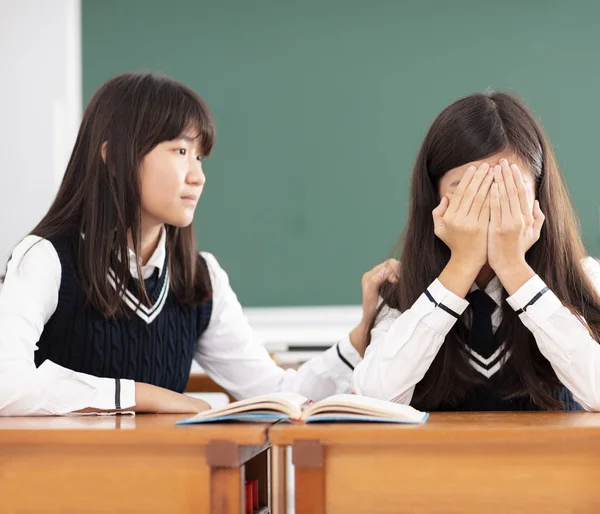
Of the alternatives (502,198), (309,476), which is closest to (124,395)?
(309,476)

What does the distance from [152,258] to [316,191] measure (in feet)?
5.54

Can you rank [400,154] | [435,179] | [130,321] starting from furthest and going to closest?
[400,154]
[130,321]
[435,179]

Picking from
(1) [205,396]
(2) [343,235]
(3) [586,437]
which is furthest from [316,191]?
(3) [586,437]

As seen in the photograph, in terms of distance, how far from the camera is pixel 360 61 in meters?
3.39

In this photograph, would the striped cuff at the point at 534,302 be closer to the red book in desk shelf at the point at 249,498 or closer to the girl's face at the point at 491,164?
the girl's face at the point at 491,164

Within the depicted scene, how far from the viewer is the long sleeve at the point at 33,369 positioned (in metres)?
1.37

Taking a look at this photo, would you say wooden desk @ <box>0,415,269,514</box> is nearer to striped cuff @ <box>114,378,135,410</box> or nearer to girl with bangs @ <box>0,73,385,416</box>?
striped cuff @ <box>114,378,135,410</box>

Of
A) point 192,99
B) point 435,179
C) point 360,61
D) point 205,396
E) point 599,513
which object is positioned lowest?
point 205,396

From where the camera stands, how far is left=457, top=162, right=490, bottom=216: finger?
1472 mm

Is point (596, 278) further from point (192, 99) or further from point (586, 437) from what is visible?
point (192, 99)

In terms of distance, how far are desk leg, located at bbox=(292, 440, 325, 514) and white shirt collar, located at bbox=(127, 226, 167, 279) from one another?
2.74 feet

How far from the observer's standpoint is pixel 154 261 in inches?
70.4

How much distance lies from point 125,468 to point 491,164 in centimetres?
84

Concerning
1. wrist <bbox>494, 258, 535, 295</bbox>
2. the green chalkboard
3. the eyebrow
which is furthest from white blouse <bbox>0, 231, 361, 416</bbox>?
the green chalkboard
